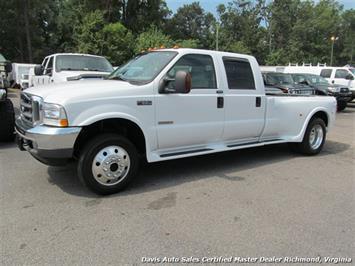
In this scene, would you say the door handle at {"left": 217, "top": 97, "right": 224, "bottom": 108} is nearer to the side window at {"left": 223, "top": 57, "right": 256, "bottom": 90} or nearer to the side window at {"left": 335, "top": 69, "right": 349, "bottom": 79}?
the side window at {"left": 223, "top": 57, "right": 256, "bottom": 90}

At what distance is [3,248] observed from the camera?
10.4 ft

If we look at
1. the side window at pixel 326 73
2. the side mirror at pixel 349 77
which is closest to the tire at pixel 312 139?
the side mirror at pixel 349 77

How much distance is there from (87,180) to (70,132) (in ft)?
2.14

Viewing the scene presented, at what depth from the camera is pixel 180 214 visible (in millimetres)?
3965

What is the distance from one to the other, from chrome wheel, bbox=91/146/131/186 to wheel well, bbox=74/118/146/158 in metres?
0.31

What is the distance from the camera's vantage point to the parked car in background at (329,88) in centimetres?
1584

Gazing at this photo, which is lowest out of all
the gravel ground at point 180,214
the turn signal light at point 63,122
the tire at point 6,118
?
the gravel ground at point 180,214

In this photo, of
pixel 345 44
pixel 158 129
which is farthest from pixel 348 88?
pixel 345 44

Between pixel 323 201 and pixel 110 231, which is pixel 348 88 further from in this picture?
pixel 110 231

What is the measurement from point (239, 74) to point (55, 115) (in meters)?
3.04

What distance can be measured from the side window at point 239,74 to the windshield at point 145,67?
1.01 m

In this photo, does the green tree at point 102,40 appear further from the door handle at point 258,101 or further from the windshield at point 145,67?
the door handle at point 258,101

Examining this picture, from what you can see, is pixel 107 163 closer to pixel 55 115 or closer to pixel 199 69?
pixel 55 115

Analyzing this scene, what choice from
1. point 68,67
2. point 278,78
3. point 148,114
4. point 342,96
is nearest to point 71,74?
point 68,67
